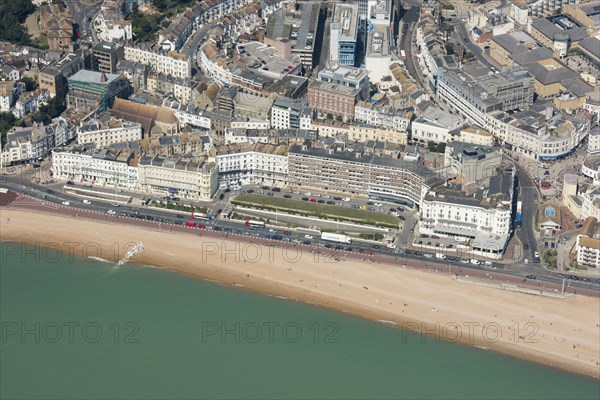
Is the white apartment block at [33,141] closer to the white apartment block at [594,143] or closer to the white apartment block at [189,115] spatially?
the white apartment block at [189,115]

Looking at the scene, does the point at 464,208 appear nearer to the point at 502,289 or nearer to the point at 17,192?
the point at 502,289

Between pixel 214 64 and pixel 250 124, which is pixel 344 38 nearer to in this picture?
pixel 214 64

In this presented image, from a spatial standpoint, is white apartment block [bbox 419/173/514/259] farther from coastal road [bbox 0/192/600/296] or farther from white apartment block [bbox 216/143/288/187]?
white apartment block [bbox 216/143/288/187]

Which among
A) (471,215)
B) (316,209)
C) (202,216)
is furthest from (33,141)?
(471,215)

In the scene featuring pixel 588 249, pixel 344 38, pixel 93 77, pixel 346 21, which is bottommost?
pixel 588 249

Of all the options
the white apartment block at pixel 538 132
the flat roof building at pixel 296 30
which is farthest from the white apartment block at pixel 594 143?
the flat roof building at pixel 296 30
